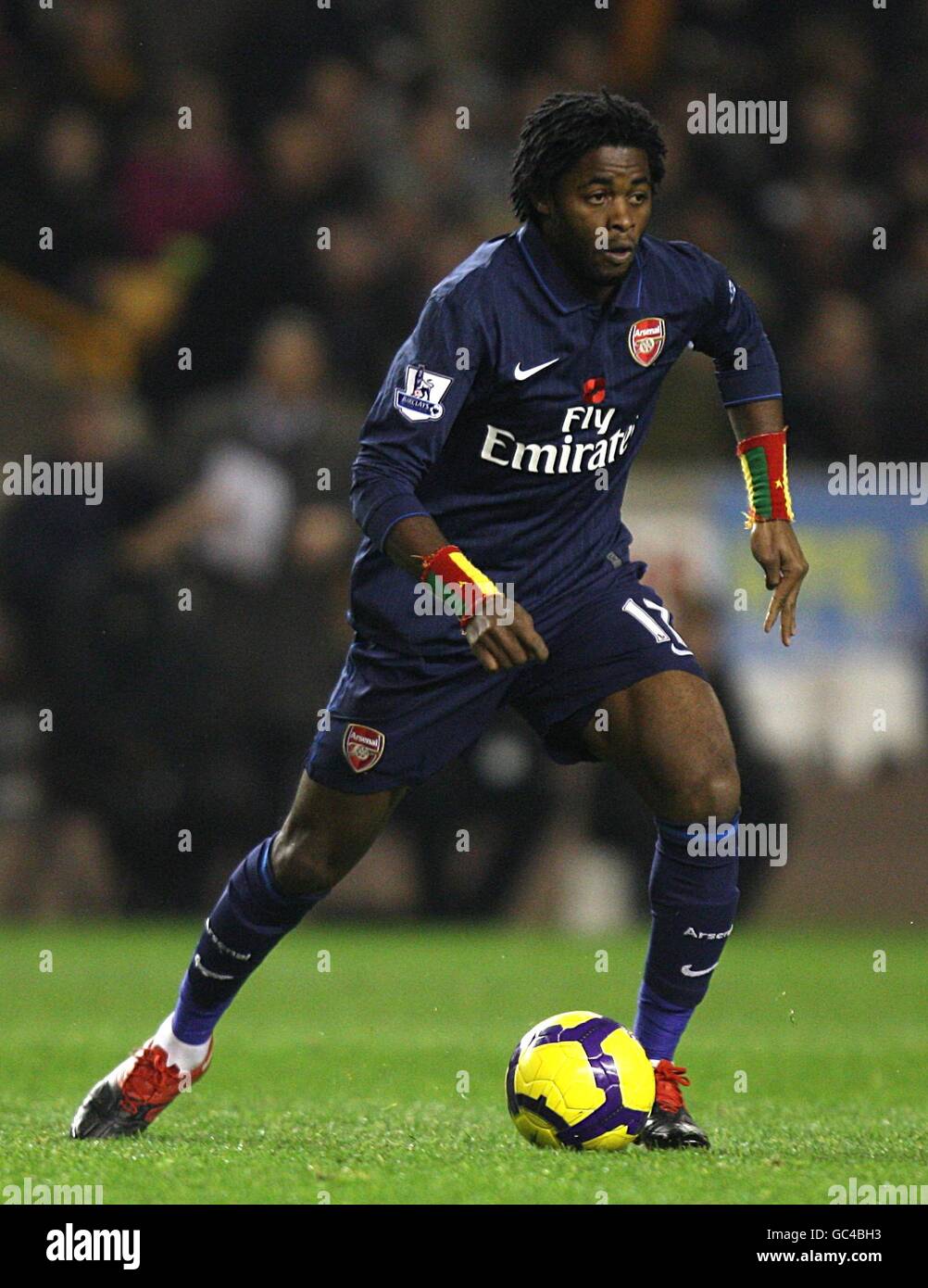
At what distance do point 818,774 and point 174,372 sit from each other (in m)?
3.90

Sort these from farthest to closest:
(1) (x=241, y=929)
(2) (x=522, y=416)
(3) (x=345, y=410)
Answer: (3) (x=345, y=410), (1) (x=241, y=929), (2) (x=522, y=416)

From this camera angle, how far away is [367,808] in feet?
15.8

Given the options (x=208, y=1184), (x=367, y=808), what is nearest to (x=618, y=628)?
(x=367, y=808)

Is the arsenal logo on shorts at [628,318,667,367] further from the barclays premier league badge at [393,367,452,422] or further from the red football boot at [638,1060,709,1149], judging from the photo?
the red football boot at [638,1060,709,1149]

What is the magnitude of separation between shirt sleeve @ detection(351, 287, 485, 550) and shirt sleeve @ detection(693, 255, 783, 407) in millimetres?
688

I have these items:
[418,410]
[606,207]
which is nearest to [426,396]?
[418,410]

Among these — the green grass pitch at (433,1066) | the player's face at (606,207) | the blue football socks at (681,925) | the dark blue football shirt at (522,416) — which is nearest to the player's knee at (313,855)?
the dark blue football shirt at (522,416)

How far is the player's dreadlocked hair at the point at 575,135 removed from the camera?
14.9 feet

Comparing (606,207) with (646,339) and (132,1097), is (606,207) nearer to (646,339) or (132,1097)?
(646,339)

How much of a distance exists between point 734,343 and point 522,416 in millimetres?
646

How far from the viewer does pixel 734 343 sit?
5.07 m

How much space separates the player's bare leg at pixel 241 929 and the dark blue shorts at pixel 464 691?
0.08 meters

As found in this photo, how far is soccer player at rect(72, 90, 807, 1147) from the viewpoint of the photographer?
15.0ft

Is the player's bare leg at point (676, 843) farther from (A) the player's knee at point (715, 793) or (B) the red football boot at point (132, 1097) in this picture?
(B) the red football boot at point (132, 1097)
